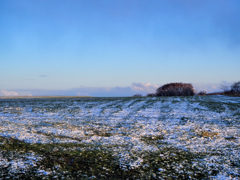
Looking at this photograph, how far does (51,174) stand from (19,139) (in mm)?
5322

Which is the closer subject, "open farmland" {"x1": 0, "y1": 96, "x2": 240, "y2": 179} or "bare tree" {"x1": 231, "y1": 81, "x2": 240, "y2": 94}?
"open farmland" {"x1": 0, "y1": 96, "x2": 240, "y2": 179}

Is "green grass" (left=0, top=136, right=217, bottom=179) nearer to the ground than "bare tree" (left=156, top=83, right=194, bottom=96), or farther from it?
nearer to the ground

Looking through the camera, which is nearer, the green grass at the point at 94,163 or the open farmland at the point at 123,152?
the green grass at the point at 94,163

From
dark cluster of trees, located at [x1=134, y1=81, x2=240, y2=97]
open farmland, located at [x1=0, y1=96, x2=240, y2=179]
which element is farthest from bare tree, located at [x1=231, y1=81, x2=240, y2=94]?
open farmland, located at [x1=0, y1=96, x2=240, y2=179]

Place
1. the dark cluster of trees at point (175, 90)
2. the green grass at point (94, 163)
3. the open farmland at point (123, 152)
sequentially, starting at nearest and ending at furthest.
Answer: the green grass at point (94, 163) < the open farmland at point (123, 152) < the dark cluster of trees at point (175, 90)

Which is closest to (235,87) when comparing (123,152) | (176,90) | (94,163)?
(176,90)

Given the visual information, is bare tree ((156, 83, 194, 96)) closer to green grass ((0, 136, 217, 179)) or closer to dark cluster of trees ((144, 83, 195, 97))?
dark cluster of trees ((144, 83, 195, 97))

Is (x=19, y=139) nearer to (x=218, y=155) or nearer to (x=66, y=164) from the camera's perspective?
(x=66, y=164)

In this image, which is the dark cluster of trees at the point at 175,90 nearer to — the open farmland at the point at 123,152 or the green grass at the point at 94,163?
the open farmland at the point at 123,152

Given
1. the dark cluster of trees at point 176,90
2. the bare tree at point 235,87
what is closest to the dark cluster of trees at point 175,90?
the dark cluster of trees at point 176,90

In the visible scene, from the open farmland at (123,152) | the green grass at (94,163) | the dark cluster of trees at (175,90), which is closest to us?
the green grass at (94,163)

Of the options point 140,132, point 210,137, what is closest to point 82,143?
point 140,132

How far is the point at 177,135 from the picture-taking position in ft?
48.2

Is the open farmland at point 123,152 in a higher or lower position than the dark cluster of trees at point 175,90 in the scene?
lower
